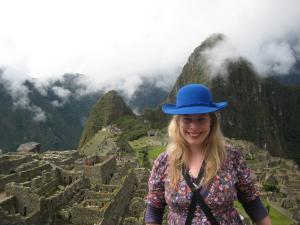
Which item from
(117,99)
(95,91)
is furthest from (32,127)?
(117,99)

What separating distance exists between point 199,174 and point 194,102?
2.69 feet

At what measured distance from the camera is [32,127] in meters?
64.6

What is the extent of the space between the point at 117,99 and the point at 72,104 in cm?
3051

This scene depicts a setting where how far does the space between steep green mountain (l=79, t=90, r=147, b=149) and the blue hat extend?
3404 inches

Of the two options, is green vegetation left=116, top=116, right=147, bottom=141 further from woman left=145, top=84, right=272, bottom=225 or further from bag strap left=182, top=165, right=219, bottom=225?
bag strap left=182, top=165, right=219, bottom=225

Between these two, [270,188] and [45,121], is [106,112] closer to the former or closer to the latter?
[45,121]

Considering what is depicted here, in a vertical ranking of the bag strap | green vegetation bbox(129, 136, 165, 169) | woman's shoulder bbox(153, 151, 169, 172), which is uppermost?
woman's shoulder bbox(153, 151, 169, 172)

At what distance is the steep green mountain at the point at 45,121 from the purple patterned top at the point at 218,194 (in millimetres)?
53895

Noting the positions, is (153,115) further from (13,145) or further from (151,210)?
(151,210)

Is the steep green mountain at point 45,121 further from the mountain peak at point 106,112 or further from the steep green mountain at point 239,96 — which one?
the steep green mountain at point 239,96

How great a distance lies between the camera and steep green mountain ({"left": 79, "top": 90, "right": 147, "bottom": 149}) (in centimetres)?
9706

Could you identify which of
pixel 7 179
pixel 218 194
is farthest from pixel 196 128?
pixel 7 179

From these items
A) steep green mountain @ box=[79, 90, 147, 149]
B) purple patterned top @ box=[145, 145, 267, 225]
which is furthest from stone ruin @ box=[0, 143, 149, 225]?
steep green mountain @ box=[79, 90, 147, 149]

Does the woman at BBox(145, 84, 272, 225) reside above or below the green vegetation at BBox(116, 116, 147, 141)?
above
